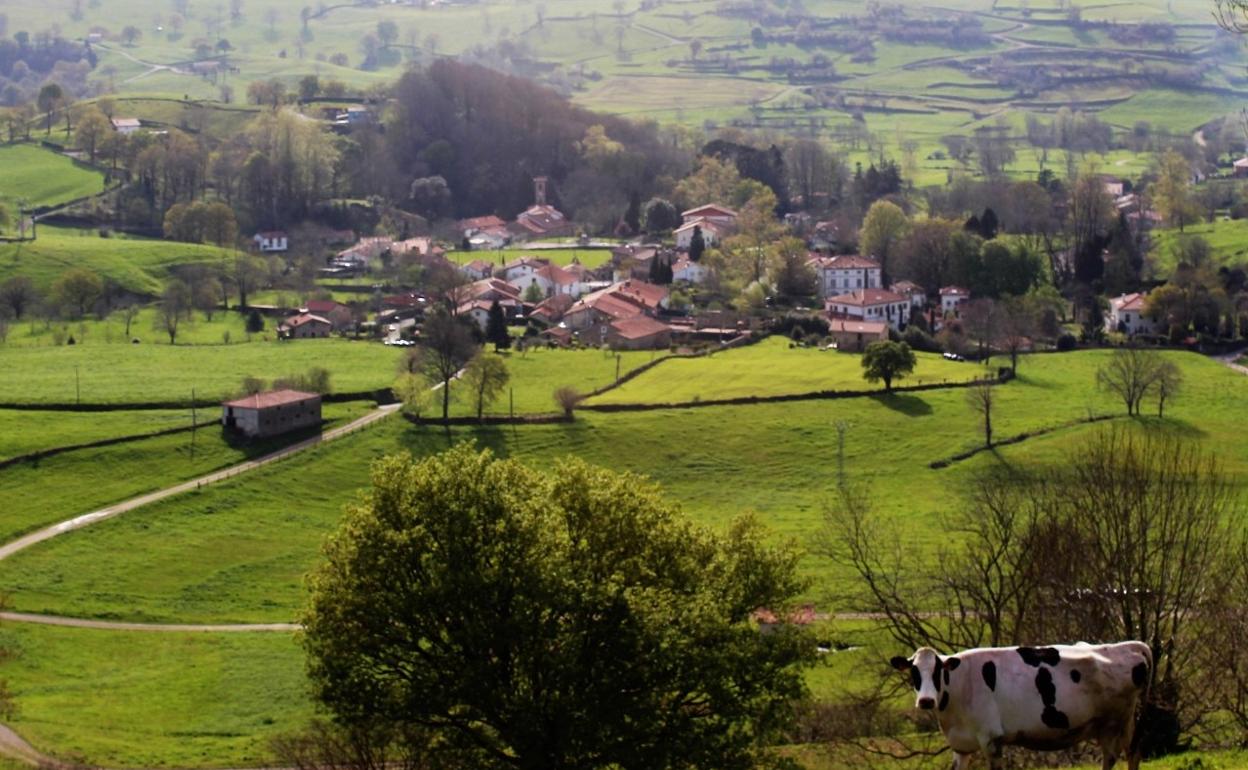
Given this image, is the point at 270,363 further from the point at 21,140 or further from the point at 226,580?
the point at 21,140

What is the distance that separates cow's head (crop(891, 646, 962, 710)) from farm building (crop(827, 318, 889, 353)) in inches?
2233

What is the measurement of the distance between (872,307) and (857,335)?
21.5 ft

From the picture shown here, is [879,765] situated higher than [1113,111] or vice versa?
[1113,111]

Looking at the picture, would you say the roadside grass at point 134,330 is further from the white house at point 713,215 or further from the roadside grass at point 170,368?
the white house at point 713,215

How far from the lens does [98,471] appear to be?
52.4 meters

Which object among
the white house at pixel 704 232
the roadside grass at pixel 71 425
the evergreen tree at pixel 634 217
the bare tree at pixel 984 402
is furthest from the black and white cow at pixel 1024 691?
the evergreen tree at pixel 634 217

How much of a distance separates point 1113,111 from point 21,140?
107 m

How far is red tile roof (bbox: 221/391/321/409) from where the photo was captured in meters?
56.5

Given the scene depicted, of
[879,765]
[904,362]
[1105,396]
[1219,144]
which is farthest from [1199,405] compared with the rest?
[1219,144]

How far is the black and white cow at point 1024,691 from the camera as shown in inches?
593

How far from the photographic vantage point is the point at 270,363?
222 feet

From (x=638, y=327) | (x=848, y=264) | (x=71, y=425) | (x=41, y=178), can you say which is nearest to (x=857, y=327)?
(x=638, y=327)

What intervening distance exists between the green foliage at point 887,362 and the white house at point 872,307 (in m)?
13.7

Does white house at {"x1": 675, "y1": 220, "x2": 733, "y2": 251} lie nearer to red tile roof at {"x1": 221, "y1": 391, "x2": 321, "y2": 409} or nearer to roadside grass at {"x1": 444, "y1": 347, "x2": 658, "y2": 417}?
roadside grass at {"x1": 444, "y1": 347, "x2": 658, "y2": 417}
